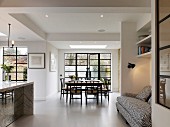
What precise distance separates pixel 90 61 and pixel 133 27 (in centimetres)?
569

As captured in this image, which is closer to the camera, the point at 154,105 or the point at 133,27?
the point at 154,105

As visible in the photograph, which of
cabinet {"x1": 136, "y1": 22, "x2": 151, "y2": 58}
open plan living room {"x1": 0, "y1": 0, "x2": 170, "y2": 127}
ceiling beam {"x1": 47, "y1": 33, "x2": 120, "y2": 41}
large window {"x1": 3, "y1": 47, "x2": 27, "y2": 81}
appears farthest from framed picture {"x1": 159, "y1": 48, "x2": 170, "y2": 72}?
large window {"x1": 3, "y1": 47, "x2": 27, "y2": 81}

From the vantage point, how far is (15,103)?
5.02 metres

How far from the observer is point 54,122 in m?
4.57

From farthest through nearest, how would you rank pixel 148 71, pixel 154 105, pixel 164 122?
pixel 148 71 → pixel 154 105 → pixel 164 122

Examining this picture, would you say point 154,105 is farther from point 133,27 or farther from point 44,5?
point 133,27

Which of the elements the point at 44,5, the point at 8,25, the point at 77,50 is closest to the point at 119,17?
the point at 44,5

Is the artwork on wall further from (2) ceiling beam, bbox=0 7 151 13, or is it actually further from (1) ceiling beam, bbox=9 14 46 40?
(1) ceiling beam, bbox=9 14 46 40

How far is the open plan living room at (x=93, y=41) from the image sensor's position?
2941 mm

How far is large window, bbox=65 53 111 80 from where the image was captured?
11414 mm

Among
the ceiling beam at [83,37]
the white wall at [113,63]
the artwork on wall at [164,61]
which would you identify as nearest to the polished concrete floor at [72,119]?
the artwork on wall at [164,61]

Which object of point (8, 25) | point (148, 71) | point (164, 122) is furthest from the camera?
point (148, 71)

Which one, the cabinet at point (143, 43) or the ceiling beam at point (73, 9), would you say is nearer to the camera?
the ceiling beam at point (73, 9)

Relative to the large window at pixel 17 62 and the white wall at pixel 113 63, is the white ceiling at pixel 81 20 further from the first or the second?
the white wall at pixel 113 63
